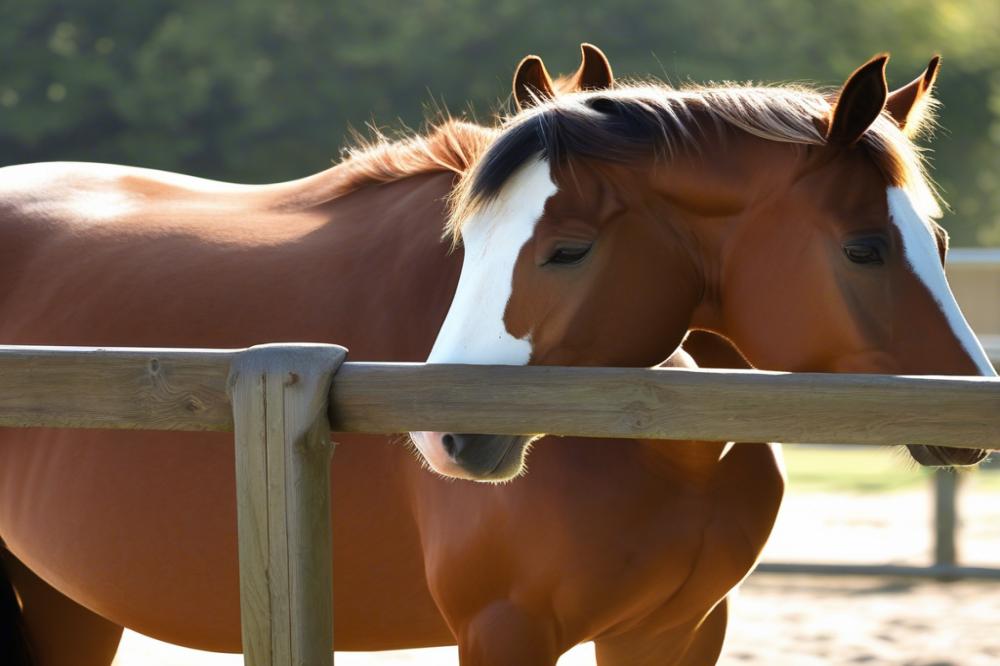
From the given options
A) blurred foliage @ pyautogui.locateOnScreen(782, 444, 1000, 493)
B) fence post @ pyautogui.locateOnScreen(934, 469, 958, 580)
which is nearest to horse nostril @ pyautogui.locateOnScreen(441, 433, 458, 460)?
fence post @ pyautogui.locateOnScreen(934, 469, 958, 580)

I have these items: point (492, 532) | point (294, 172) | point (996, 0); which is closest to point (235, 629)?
point (492, 532)

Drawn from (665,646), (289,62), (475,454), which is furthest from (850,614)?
(289,62)

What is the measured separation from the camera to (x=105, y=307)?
2535mm

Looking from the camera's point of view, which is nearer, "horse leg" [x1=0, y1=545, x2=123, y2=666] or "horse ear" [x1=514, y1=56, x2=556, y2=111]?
"horse ear" [x1=514, y1=56, x2=556, y2=111]

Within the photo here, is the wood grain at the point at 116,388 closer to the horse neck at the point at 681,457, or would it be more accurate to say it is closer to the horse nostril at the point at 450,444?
the horse nostril at the point at 450,444

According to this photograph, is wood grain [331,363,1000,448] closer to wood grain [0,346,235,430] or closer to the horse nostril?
the horse nostril

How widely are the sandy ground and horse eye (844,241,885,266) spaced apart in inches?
55.1

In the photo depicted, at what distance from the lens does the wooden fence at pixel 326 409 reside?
159 cm

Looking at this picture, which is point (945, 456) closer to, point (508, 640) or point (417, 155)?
point (508, 640)

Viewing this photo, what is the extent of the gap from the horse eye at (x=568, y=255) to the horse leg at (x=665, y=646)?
75 cm

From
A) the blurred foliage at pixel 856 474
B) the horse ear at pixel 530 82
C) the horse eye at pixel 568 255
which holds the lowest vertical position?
the horse eye at pixel 568 255

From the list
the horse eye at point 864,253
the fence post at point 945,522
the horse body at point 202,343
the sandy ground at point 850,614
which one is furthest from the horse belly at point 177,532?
the fence post at point 945,522

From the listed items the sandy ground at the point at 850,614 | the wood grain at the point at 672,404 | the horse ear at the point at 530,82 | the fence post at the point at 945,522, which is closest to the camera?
the wood grain at the point at 672,404

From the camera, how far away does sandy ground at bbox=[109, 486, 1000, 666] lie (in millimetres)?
4180
